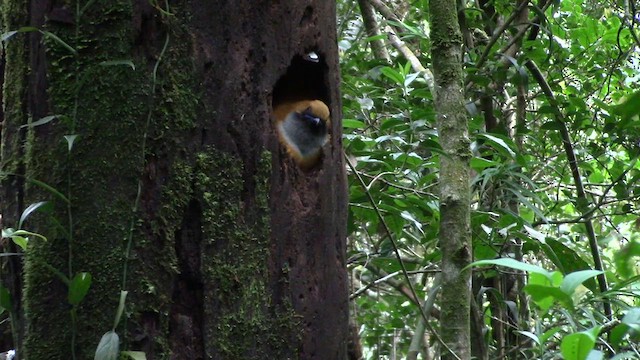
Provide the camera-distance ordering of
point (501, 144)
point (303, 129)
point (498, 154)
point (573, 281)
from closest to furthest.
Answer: point (573, 281) → point (303, 129) → point (501, 144) → point (498, 154)

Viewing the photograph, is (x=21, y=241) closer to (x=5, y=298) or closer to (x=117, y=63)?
(x=5, y=298)

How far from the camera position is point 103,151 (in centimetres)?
153

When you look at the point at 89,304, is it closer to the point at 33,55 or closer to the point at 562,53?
the point at 33,55

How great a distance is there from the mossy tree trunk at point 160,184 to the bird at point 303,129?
0.16ft

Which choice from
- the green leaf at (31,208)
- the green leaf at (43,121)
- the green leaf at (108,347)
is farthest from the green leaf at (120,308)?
the green leaf at (43,121)

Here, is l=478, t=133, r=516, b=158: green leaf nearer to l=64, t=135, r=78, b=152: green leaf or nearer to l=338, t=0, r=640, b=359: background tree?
l=338, t=0, r=640, b=359: background tree

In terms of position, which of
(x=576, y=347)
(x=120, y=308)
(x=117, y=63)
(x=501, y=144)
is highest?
(x=501, y=144)

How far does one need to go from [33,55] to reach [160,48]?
289 millimetres

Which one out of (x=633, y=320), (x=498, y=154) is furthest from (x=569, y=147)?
(x=633, y=320)

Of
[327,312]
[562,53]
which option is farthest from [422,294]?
[327,312]

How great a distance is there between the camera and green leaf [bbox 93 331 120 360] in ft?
4.45

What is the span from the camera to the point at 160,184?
5.05ft

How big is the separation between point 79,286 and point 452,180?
1.36 meters

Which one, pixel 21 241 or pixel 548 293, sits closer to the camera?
pixel 548 293
